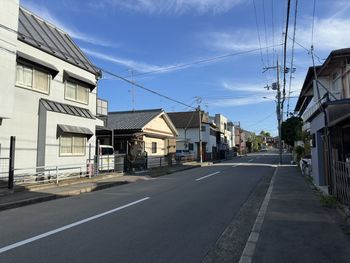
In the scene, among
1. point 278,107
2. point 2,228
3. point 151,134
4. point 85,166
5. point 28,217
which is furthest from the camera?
point 278,107

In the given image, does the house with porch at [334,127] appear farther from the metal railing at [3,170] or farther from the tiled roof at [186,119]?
the tiled roof at [186,119]

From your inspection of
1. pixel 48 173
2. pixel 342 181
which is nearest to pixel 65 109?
pixel 48 173

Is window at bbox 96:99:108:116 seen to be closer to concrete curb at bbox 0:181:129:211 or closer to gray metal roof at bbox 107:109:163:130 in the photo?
gray metal roof at bbox 107:109:163:130

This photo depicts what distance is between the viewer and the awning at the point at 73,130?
63.2 feet

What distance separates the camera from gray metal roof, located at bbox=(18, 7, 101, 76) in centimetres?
1884

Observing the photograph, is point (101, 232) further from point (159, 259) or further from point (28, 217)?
point (28, 217)

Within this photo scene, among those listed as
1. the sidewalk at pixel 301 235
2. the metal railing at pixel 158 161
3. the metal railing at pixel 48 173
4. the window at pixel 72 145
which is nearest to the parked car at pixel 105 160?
the window at pixel 72 145

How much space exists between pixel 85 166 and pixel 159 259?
54.9ft

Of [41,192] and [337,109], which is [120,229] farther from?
[337,109]

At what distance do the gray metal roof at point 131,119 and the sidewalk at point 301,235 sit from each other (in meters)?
23.1

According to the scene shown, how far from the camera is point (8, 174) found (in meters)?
15.2

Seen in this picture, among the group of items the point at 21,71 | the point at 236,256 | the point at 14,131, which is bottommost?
the point at 236,256

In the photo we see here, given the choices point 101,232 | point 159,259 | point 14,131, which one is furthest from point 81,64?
point 159,259

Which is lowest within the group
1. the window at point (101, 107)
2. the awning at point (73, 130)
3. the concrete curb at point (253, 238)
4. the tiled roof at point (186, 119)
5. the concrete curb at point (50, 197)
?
the concrete curb at point (253, 238)
